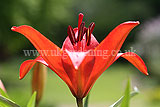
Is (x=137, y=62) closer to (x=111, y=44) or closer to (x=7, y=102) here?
(x=111, y=44)

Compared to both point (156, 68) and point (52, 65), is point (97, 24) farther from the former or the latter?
point (52, 65)

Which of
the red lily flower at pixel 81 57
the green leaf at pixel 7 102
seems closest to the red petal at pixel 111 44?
the red lily flower at pixel 81 57

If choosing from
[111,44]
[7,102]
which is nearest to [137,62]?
[111,44]

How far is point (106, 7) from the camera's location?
16281 millimetres

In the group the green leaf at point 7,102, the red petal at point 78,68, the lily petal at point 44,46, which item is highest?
the lily petal at point 44,46

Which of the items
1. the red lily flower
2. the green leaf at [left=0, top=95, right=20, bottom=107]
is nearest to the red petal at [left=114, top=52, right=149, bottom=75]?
the red lily flower

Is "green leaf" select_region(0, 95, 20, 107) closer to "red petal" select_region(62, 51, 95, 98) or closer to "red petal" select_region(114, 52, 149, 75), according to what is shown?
"red petal" select_region(62, 51, 95, 98)

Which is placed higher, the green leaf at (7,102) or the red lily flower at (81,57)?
the red lily flower at (81,57)

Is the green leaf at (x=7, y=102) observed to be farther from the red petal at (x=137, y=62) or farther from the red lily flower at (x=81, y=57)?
the red petal at (x=137, y=62)

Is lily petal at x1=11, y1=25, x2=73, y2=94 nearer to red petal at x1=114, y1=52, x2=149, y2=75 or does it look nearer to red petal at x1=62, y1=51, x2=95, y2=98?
red petal at x1=62, y1=51, x2=95, y2=98

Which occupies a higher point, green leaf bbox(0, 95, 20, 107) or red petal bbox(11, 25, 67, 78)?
red petal bbox(11, 25, 67, 78)

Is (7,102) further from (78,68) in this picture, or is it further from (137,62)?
(137,62)

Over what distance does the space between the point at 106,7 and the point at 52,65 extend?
52.5ft

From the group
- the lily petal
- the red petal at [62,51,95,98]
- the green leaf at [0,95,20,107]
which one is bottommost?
the green leaf at [0,95,20,107]
